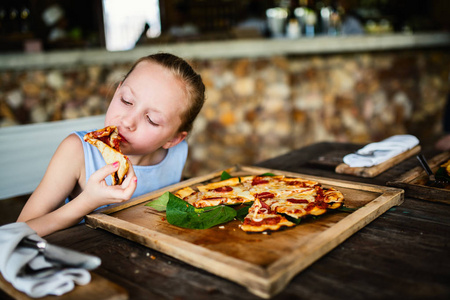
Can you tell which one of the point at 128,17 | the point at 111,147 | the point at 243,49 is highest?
the point at 128,17

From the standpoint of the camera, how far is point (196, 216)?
3.71 feet

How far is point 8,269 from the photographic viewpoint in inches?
33.7

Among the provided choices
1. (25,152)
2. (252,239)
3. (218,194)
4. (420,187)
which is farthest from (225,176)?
(25,152)

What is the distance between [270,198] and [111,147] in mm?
575

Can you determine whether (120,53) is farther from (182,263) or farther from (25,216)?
(182,263)

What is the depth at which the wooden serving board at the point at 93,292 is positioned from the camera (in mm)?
791

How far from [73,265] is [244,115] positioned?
373cm

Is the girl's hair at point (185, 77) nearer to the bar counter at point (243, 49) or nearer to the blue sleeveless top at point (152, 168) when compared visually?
the blue sleeveless top at point (152, 168)

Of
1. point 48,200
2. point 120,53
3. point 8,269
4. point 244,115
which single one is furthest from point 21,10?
point 8,269

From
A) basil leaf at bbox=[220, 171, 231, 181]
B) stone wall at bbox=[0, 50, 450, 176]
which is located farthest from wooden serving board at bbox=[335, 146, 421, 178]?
stone wall at bbox=[0, 50, 450, 176]

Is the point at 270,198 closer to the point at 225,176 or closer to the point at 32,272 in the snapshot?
the point at 225,176

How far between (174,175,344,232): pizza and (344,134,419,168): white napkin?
37 cm

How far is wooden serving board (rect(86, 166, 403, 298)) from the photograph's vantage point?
2.72 ft

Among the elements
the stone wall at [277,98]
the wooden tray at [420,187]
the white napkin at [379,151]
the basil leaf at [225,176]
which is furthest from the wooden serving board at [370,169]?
the stone wall at [277,98]
